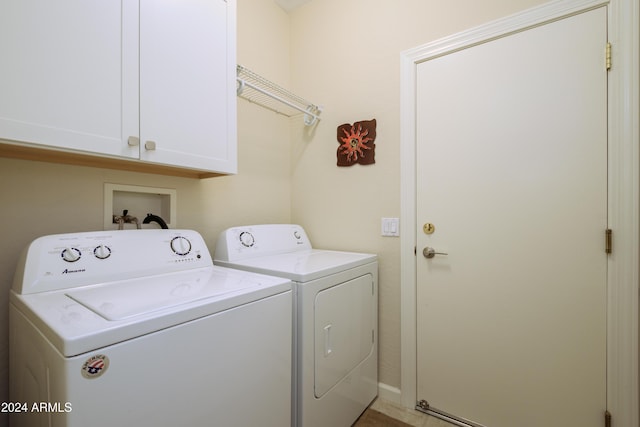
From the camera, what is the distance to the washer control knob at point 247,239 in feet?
5.52

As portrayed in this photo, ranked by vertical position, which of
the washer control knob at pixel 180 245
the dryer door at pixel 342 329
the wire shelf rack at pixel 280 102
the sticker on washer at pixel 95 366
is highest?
the wire shelf rack at pixel 280 102

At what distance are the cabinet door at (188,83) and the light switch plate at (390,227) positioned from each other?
3.26ft

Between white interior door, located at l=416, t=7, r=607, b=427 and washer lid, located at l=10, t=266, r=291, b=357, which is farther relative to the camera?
white interior door, located at l=416, t=7, r=607, b=427

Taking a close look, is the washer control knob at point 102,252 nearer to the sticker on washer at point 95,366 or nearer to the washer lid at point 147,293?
the washer lid at point 147,293

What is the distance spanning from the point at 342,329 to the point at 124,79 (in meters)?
1.46

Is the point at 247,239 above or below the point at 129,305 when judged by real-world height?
above

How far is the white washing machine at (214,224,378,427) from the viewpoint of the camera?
1254 mm

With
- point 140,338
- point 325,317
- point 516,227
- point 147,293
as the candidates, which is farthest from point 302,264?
point 516,227

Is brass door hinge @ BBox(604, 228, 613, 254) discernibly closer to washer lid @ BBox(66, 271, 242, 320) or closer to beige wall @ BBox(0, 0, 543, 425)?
beige wall @ BBox(0, 0, 543, 425)

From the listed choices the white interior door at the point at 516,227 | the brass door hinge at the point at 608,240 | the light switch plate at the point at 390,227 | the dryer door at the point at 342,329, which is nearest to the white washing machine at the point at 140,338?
the dryer door at the point at 342,329

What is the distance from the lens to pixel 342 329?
1501mm

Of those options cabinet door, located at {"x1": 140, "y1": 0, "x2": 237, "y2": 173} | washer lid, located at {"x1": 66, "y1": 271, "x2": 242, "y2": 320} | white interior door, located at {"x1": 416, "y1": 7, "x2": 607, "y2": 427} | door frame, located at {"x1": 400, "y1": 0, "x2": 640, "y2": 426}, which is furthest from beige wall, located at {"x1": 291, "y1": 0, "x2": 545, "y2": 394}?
washer lid, located at {"x1": 66, "y1": 271, "x2": 242, "y2": 320}

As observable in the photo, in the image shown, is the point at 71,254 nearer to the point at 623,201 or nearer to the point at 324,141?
the point at 324,141

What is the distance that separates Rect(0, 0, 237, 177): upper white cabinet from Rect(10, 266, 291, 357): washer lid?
19.4 inches
